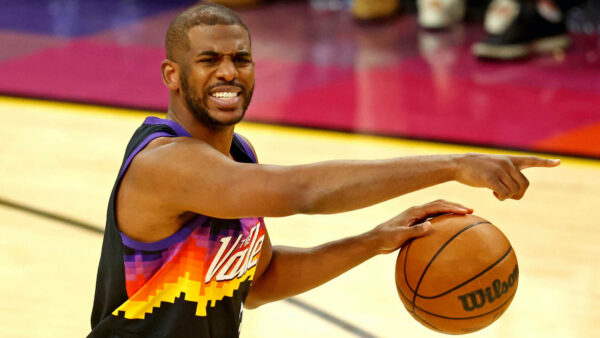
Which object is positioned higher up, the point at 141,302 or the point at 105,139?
the point at 141,302

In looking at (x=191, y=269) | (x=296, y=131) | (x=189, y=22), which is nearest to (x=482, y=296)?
(x=191, y=269)

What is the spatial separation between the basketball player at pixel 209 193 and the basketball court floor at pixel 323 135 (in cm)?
160

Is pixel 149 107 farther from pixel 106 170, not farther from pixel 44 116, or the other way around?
pixel 106 170

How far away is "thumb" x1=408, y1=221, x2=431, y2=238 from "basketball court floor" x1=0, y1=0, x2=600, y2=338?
62.8 inches

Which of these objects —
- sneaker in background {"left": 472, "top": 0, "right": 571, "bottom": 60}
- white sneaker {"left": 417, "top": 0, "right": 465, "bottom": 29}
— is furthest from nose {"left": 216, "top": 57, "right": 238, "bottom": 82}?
white sneaker {"left": 417, "top": 0, "right": 465, "bottom": 29}

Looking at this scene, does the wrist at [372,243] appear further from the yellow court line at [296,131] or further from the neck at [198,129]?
the yellow court line at [296,131]

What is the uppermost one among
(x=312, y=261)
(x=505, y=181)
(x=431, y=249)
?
(x=505, y=181)

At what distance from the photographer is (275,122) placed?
767 centimetres

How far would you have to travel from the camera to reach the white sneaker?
1027 cm

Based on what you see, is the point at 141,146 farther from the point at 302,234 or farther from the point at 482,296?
the point at 302,234

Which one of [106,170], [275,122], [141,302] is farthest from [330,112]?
[141,302]

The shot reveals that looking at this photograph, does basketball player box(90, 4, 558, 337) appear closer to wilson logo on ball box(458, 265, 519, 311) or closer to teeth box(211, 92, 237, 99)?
teeth box(211, 92, 237, 99)

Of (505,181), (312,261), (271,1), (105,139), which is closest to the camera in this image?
(505,181)

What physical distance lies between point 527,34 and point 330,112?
99.1 inches
